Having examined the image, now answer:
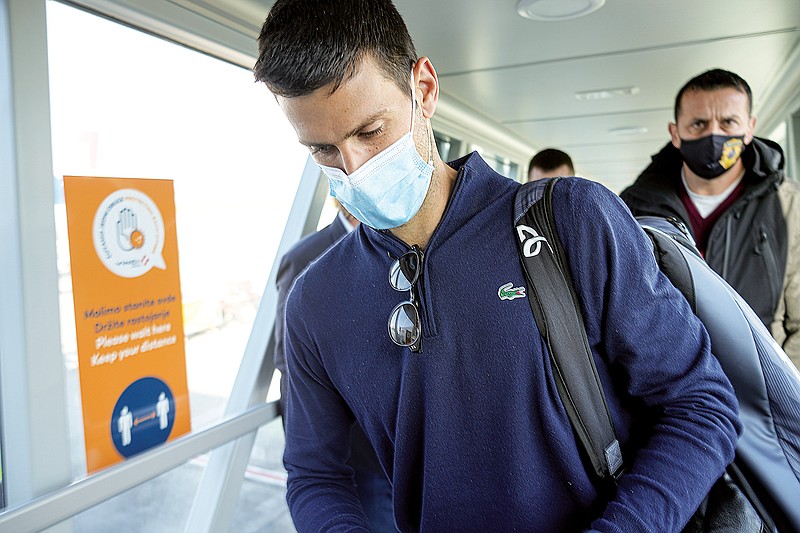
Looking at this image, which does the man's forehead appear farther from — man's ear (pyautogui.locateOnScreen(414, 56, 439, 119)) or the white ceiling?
man's ear (pyautogui.locateOnScreen(414, 56, 439, 119))

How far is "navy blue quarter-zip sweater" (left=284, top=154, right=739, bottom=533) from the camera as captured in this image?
1.15 metres

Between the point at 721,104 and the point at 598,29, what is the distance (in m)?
0.65

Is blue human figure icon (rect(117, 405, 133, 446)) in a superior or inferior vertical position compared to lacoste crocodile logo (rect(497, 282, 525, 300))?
inferior

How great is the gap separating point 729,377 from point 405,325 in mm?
688

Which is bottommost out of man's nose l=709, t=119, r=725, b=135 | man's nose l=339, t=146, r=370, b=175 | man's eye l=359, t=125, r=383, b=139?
man's nose l=339, t=146, r=370, b=175

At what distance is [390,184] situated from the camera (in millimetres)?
1305

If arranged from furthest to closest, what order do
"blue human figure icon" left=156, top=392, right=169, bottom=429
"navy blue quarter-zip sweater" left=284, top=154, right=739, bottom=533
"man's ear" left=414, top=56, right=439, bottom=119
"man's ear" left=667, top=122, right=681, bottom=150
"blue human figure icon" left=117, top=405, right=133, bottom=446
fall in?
"man's ear" left=667, top=122, right=681, bottom=150 → "blue human figure icon" left=156, top=392, right=169, bottom=429 → "blue human figure icon" left=117, top=405, right=133, bottom=446 → "man's ear" left=414, top=56, right=439, bottom=119 → "navy blue quarter-zip sweater" left=284, top=154, right=739, bottom=533

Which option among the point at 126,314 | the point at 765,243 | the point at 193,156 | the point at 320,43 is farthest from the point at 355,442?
the point at 765,243

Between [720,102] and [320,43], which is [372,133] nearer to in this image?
[320,43]

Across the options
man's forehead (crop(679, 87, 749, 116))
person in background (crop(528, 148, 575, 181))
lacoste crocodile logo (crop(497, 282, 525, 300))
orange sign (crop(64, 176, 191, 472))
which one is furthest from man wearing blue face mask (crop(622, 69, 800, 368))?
orange sign (crop(64, 176, 191, 472))

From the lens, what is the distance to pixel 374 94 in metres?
1.25

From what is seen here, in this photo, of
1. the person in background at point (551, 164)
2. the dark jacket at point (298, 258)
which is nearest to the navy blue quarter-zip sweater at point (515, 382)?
the dark jacket at point (298, 258)

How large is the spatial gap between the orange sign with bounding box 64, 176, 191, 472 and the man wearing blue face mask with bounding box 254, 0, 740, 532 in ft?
3.06

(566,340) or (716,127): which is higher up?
(716,127)
